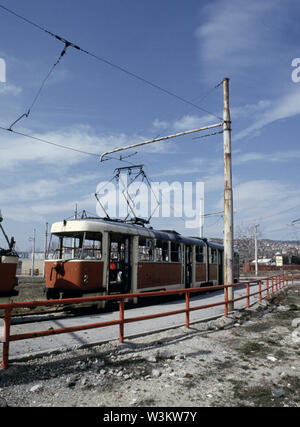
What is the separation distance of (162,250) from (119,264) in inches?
95.2

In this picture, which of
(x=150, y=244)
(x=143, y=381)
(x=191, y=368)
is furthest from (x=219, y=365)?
(x=150, y=244)

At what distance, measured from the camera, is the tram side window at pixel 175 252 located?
14300 mm

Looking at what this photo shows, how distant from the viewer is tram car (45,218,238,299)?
998cm

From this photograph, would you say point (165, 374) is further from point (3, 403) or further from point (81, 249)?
point (81, 249)

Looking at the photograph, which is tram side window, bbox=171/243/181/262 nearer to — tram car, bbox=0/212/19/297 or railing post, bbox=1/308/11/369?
tram car, bbox=0/212/19/297

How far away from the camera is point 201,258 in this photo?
17078 millimetres

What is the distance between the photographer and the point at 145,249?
12.5m

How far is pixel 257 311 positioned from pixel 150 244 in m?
4.61

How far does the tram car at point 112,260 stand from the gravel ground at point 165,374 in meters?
3.63

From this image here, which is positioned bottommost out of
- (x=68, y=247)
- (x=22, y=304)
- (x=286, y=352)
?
(x=286, y=352)

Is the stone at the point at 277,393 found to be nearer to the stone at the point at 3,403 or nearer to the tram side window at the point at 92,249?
the stone at the point at 3,403

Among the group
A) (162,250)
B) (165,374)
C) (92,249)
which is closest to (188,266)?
(162,250)

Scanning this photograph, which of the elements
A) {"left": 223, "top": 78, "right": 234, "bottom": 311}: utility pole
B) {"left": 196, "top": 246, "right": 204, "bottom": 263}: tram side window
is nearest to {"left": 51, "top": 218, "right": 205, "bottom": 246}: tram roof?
{"left": 223, "top": 78, "right": 234, "bottom": 311}: utility pole
